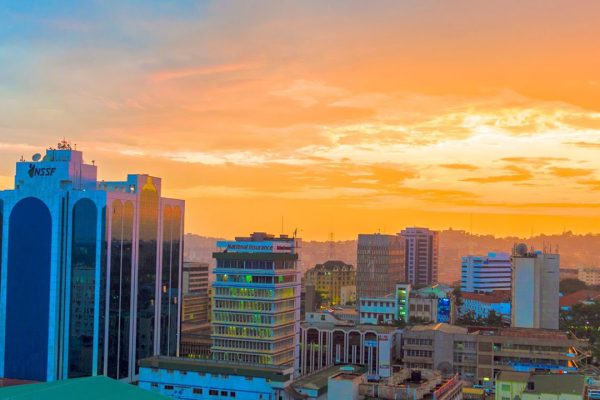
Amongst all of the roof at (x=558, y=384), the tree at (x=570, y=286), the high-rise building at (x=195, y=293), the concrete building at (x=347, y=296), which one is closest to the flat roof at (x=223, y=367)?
the roof at (x=558, y=384)

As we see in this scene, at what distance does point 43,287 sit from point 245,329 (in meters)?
19.9

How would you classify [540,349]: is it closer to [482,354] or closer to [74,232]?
[482,354]

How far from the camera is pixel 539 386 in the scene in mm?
49469

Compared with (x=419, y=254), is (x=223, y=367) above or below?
below

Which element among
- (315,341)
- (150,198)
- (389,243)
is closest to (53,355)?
(150,198)

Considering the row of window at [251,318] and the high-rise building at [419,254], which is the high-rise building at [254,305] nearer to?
the row of window at [251,318]

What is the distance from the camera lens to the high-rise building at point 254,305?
6306 cm

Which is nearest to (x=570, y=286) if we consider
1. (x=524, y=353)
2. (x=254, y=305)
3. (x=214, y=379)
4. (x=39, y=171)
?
(x=524, y=353)

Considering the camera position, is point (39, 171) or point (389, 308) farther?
point (389, 308)

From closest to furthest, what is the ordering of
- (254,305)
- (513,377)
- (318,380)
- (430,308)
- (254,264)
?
(318,380), (513,377), (254,305), (254,264), (430,308)

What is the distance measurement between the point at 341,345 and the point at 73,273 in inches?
1060

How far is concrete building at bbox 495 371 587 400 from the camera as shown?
47275 mm

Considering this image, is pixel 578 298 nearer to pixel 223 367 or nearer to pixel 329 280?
pixel 329 280

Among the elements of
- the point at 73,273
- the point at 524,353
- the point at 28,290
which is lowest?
the point at 524,353
